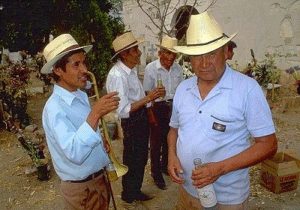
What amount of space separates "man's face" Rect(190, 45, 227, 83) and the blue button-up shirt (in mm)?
931

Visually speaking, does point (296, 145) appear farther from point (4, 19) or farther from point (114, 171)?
point (4, 19)

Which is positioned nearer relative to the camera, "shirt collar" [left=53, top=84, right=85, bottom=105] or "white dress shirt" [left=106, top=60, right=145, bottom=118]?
"shirt collar" [left=53, top=84, right=85, bottom=105]

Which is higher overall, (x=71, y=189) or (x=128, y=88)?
(x=128, y=88)

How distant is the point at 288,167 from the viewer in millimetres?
4707

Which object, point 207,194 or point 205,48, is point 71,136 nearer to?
point 207,194

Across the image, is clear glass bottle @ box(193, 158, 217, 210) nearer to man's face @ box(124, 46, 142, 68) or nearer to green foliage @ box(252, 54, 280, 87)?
man's face @ box(124, 46, 142, 68)

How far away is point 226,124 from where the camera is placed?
7.92 feet

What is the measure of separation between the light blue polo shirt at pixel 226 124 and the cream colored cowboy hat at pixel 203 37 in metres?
0.23

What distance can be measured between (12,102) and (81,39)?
11.0 ft

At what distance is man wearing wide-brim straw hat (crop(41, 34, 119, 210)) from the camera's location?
254cm

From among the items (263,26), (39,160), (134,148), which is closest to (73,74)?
(134,148)

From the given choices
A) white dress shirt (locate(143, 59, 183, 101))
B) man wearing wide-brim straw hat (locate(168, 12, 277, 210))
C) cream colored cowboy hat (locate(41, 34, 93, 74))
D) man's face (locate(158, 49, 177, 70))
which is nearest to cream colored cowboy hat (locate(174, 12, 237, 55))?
man wearing wide-brim straw hat (locate(168, 12, 277, 210))

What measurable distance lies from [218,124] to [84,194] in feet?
4.33

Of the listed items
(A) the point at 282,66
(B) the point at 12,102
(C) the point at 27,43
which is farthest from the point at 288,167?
(C) the point at 27,43
